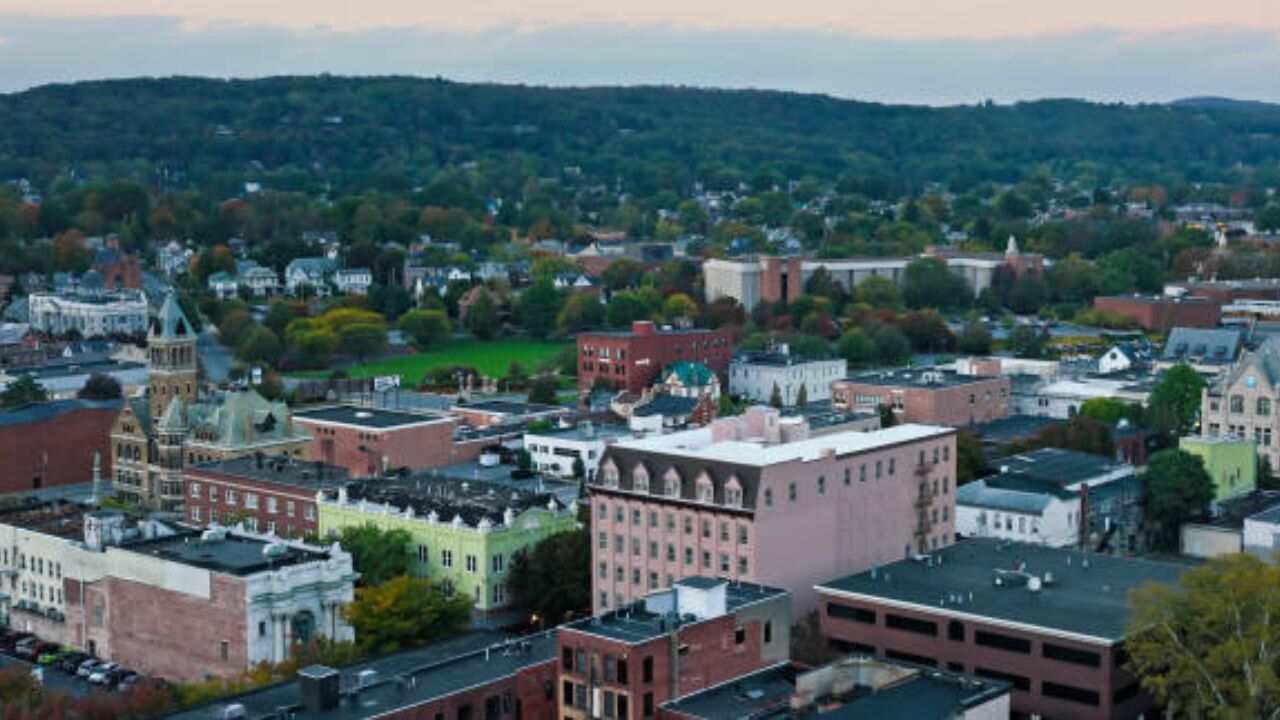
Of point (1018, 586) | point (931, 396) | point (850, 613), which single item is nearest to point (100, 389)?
point (931, 396)

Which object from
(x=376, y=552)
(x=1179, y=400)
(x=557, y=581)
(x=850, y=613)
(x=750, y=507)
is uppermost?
(x=750, y=507)

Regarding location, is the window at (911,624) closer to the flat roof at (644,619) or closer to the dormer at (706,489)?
the flat roof at (644,619)

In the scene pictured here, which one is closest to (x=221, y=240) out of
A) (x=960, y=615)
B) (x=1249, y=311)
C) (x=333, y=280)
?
(x=333, y=280)

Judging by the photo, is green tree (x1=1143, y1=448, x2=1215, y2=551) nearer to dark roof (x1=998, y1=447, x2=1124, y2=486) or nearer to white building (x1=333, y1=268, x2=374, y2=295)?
dark roof (x1=998, y1=447, x2=1124, y2=486)

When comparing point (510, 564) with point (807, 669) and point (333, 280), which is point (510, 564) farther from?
point (333, 280)

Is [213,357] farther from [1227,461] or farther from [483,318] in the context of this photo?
[1227,461]

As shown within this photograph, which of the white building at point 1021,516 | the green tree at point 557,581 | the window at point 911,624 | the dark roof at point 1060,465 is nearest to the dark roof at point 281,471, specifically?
the green tree at point 557,581
